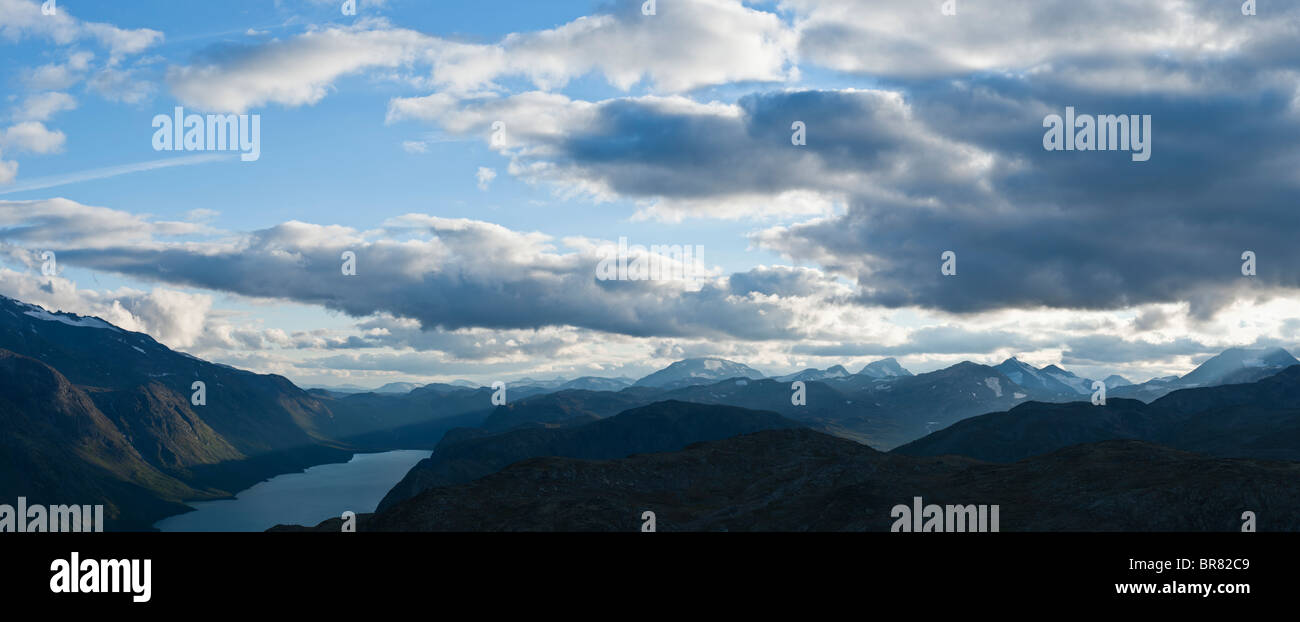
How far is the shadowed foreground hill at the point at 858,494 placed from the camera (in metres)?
93.4

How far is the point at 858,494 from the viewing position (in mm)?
105688

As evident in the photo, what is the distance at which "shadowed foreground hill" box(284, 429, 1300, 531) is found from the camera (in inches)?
3676

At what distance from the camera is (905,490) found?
4210 inches
